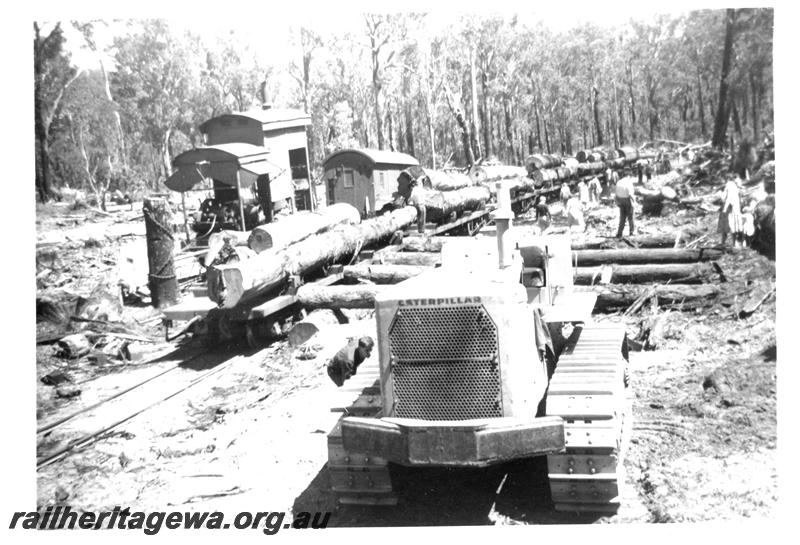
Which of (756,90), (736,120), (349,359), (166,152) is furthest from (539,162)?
(349,359)

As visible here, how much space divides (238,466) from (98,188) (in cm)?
2509

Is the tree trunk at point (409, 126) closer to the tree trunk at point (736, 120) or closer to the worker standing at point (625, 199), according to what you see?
the worker standing at point (625, 199)

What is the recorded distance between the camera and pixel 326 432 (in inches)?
348

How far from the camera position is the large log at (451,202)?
2216cm

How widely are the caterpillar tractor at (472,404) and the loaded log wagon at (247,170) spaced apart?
17733mm

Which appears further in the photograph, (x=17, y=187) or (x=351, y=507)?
(x=17, y=187)

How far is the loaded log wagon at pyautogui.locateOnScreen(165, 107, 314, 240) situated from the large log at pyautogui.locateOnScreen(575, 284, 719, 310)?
13103 millimetres

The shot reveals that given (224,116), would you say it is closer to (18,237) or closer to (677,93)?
(677,93)

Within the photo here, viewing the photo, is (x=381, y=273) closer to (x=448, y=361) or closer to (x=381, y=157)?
(x=448, y=361)

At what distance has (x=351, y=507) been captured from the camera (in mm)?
6938

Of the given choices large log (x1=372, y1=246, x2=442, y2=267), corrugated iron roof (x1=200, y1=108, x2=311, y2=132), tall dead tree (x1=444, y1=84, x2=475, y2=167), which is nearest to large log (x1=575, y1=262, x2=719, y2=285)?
large log (x1=372, y1=246, x2=442, y2=267)

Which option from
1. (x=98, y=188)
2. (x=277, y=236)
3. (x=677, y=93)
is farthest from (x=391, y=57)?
(x=98, y=188)

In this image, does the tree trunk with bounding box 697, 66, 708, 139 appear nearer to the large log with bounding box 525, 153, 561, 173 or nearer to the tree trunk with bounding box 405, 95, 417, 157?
the large log with bounding box 525, 153, 561, 173

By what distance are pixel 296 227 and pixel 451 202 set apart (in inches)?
344
